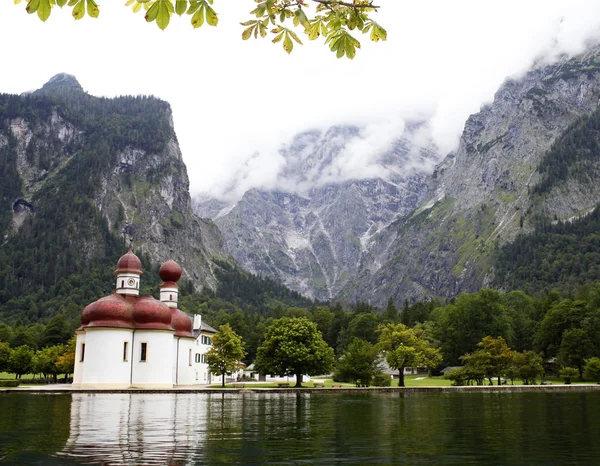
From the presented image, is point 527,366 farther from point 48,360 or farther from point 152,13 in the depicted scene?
point 152,13

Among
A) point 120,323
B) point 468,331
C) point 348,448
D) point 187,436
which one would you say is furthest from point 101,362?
point 468,331

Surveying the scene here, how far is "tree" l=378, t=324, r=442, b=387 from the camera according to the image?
88.8 meters

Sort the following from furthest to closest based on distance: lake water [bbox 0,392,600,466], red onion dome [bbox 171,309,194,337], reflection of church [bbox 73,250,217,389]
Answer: red onion dome [bbox 171,309,194,337]
reflection of church [bbox 73,250,217,389]
lake water [bbox 0,392,600,466]

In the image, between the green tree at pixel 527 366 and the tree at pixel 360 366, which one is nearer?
the tree at pixel 360 366

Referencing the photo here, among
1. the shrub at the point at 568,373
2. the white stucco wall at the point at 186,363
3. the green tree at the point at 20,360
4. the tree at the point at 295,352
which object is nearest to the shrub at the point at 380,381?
the tree at the point at 295,352

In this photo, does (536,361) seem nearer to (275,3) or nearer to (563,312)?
(563,312)

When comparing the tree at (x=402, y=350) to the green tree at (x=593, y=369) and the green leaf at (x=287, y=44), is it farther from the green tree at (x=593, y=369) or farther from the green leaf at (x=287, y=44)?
the green leaf at (x=287, y=44)

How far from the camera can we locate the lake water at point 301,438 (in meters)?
18.7

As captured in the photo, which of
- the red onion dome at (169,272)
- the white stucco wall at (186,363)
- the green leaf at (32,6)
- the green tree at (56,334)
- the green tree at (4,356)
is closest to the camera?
the green leaf at (32,6)

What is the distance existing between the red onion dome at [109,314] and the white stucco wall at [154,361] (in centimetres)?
267

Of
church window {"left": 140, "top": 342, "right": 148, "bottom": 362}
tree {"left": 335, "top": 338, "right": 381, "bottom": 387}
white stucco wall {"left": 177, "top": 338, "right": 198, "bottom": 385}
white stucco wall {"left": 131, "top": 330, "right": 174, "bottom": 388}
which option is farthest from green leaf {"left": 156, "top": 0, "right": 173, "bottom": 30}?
white stucco wall {"left": 177, "top": 338, "right": 198, "bottom": 385}

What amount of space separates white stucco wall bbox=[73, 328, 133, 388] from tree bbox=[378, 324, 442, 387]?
3809 centimetres

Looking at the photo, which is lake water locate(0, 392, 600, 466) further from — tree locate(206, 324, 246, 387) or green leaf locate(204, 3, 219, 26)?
tree locate(206, 324, 246, 387)

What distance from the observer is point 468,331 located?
129250 mm
